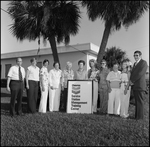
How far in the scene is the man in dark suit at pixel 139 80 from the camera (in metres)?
4.80

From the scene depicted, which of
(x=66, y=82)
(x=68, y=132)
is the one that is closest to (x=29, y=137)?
(x=68, y=132)

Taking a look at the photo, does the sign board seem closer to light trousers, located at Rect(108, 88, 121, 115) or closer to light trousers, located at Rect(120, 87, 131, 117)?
light trousers, located at Rect(108, 88, 121, 115)

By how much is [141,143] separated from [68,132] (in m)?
1.68

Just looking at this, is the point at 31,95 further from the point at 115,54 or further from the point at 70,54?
the point at 115,54

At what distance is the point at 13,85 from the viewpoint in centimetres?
548

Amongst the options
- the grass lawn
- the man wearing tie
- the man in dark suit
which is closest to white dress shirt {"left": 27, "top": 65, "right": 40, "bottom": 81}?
the man wearing tie

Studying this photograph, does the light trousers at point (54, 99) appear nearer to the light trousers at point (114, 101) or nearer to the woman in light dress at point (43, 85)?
the woman in light dress at point (43, 85)

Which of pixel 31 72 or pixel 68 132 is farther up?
pixel 31 72

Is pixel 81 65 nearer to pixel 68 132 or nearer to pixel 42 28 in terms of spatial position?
pixel 68 132

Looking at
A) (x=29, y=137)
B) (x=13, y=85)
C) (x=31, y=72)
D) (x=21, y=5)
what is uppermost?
(x=21, y=5)

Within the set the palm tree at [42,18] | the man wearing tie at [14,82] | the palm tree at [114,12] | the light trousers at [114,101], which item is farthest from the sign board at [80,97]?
the palm tree at [42,18]

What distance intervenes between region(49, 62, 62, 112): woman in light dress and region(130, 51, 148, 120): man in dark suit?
240 centimetres

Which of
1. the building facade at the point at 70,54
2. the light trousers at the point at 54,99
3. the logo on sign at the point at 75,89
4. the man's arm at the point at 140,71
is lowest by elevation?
the light trousers at the point at 54,99

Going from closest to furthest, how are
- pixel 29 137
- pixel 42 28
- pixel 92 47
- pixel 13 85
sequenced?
pixel 29 137
pixel 13 85
pixel 42 28
pixel 92 47
